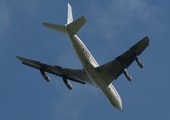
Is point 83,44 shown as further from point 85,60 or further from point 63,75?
point 63,75

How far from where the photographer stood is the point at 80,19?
197ft

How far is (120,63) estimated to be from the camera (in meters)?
65.8

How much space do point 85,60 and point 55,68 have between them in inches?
365

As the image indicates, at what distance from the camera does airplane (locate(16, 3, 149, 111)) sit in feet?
204

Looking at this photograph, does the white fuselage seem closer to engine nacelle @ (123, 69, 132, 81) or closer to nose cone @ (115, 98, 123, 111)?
nose cone @ (115, 98, 123, 111)

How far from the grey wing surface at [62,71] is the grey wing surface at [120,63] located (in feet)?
12.2

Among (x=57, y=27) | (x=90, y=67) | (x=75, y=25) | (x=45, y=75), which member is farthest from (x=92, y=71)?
(x=45, y=75)

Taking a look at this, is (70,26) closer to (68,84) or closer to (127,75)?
(127,75)

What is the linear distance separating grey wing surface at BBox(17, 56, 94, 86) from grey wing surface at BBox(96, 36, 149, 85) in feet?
12.2

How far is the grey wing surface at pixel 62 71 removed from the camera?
70250mm

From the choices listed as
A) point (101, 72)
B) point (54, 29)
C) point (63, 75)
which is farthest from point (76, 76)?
point (54, 29)

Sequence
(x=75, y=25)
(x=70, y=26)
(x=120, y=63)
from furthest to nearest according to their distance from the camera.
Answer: (x=120, y=63) < (x=70, y=26) < (x=75, y=25)

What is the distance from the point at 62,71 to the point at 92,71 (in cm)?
763

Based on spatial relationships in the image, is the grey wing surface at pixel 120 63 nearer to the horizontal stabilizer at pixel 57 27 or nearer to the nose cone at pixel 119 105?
the nose cone at pixel 119 105
